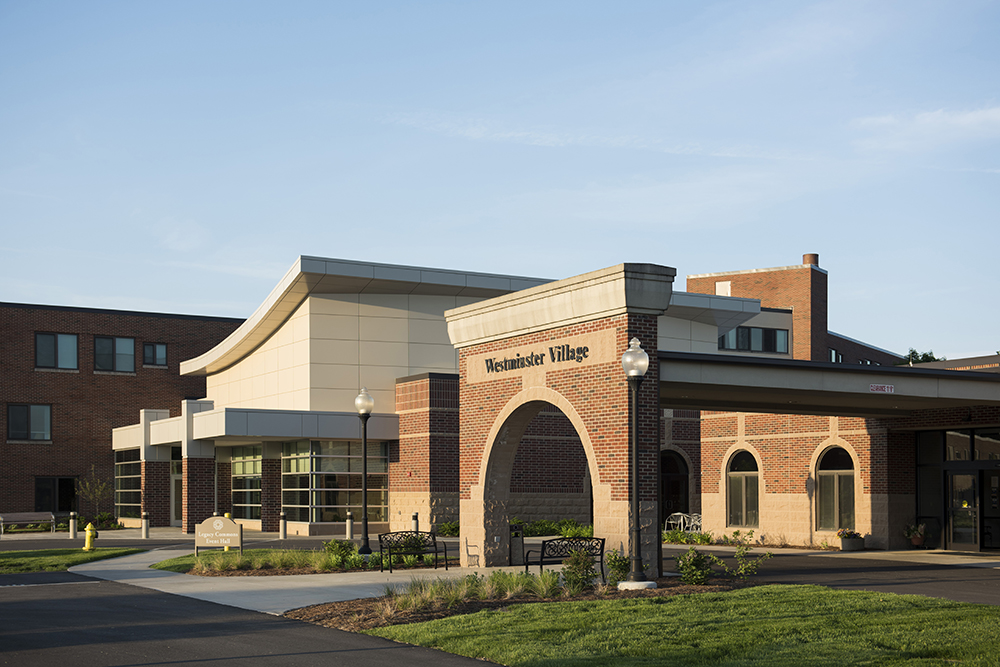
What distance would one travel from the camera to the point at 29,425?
4909 cm

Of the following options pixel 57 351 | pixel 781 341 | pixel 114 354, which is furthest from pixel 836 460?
A: pixel 57 351

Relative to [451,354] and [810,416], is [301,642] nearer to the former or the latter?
[810,416]

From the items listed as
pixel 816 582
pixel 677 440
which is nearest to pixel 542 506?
pixel 677 440

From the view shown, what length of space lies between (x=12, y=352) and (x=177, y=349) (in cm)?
751

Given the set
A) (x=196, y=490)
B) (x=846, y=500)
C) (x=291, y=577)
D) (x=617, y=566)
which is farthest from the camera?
(x=196, y=490)

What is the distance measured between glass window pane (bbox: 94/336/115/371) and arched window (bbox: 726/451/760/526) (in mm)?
31099

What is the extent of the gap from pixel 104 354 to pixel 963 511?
38777 mm

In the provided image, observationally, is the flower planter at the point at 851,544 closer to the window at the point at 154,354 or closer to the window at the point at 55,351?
the window at the point at 154,354

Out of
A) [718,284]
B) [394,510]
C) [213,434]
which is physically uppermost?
[718,284]

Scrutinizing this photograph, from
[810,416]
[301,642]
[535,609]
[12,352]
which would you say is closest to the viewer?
[301,642]

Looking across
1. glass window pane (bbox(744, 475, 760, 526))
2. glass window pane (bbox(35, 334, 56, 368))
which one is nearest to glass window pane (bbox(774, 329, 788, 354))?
glass window pane (bbox(744, 475, 760, 526))

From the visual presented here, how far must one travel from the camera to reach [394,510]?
127ft

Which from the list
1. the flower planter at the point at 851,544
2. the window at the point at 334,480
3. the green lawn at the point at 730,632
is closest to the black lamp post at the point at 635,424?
the green lawn at the point at 730,632

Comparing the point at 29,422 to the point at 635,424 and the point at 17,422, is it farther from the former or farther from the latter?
the point at 635,424
